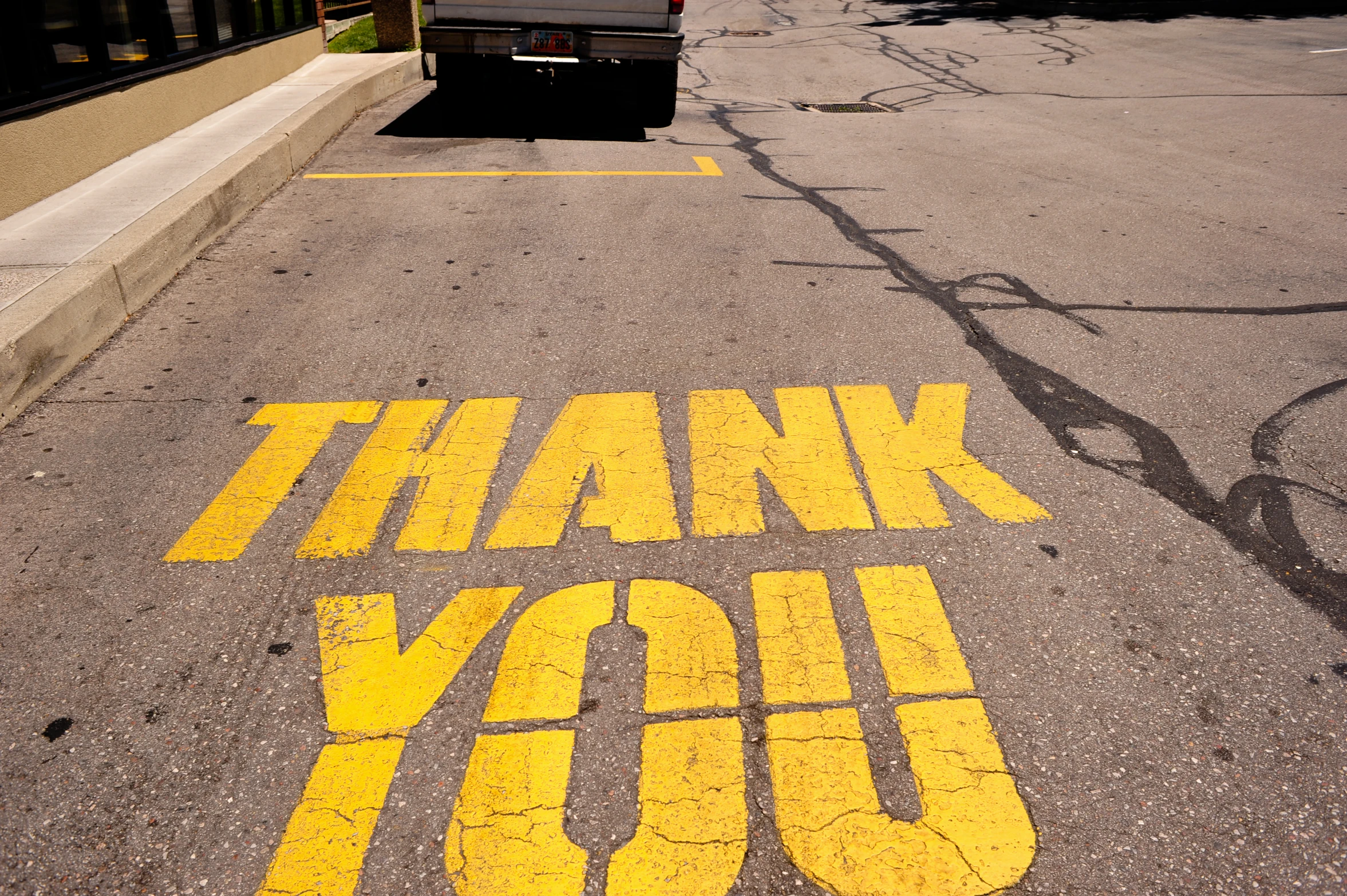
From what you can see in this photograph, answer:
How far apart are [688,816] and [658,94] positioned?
35.8ft

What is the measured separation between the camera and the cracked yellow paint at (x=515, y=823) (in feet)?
8.34

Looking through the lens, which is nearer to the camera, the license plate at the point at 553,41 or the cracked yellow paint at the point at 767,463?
the cracked yellow paint at the point at 767,463

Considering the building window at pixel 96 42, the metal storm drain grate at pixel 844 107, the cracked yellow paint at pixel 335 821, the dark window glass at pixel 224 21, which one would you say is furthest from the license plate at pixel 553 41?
the cracked yellow paint at pixel 335 821

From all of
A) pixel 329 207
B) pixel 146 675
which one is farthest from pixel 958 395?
pixel 329 207

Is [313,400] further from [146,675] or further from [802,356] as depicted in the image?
[802,356]

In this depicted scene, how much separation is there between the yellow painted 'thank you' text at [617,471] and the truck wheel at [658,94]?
7.77 m

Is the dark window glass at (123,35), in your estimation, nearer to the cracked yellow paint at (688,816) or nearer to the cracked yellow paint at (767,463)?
the cracked yellow paint at (767,463)

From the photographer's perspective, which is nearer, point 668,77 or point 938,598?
point 938,598

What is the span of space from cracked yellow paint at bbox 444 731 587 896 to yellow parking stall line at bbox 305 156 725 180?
741 centimetres

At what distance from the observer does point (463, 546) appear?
3887 mm

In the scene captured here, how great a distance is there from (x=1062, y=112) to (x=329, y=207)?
10.3m

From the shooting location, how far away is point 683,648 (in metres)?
3.37

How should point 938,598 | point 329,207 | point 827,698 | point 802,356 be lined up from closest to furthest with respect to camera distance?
1. point 827,698
2. point 938,598
3. point 802,356
4. point 329,207

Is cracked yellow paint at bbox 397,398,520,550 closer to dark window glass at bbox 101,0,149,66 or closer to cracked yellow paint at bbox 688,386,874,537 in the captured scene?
cracked yellow paint at bbox 688,386,874,537
